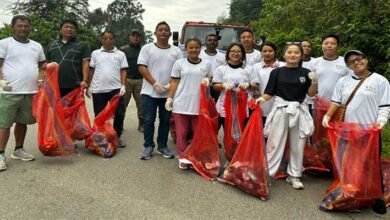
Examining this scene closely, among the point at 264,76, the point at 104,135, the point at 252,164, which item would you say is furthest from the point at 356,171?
the point at 104,135

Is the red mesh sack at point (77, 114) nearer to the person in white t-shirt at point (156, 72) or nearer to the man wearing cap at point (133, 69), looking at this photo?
the person in white t-shirt at point (156, 72)

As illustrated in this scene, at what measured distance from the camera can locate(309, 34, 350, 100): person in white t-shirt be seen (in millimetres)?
4406

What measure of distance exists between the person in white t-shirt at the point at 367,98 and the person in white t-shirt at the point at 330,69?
764 millimetres

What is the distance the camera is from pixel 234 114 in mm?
4309

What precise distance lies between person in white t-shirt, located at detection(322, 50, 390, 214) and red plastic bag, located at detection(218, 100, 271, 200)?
2.89ft

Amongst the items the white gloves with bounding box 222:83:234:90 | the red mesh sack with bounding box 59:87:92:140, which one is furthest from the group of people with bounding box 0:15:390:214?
the red mesh sack with bounding box 59:87:92:140

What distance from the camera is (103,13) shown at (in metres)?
66.6

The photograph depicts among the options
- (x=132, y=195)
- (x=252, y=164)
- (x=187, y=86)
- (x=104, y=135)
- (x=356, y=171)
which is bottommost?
(x=132, y=195)

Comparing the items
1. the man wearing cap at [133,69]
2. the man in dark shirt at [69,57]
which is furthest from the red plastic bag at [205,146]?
the man wearing cap at [133,69]

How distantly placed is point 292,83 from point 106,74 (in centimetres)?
266

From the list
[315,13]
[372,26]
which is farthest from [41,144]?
[315,13]

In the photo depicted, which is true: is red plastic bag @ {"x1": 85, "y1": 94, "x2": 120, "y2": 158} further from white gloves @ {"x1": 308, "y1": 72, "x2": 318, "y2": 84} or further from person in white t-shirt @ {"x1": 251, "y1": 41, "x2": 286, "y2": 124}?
white gloves @ {"x1": 308, "y1": 72, "x2": 318, "y2": 84}

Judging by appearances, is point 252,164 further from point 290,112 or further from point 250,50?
point 250,50

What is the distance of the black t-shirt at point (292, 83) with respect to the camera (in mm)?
3953
